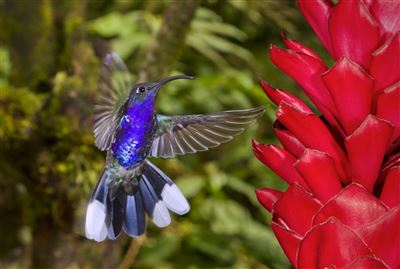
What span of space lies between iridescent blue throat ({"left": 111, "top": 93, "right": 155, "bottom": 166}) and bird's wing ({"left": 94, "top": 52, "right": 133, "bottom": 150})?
0.03m

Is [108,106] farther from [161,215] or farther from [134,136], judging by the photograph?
[161,215]

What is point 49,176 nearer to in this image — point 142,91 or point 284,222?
point 142,91

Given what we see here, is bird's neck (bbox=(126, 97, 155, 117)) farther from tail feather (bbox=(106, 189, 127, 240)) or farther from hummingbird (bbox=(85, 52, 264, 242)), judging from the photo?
tail feather (bbox=(106, 189, 127, 240))

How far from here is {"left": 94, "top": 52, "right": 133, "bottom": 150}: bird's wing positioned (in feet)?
3.76

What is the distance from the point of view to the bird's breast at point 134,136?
3.54ft

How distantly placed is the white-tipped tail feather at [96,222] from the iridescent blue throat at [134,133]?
8cm

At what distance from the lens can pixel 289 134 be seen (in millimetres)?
875

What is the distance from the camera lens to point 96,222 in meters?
1.03

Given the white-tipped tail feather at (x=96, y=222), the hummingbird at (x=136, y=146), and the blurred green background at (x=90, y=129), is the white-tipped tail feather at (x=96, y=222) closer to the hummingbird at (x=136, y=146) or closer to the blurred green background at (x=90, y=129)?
the hummingbird at (x=136, y=146)

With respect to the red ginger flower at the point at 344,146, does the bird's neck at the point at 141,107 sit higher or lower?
lower

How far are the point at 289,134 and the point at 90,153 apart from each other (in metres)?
0.85

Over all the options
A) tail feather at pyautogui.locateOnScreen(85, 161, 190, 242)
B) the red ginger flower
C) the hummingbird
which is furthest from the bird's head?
the red ginger flower

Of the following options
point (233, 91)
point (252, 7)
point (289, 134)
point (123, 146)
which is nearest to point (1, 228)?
point (233, 91)

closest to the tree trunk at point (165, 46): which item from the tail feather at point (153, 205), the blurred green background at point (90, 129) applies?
the blurred green background at point (90, 129)
